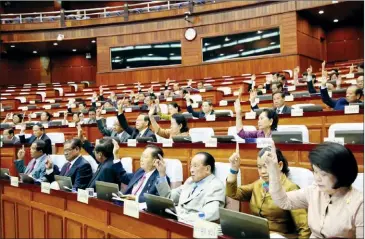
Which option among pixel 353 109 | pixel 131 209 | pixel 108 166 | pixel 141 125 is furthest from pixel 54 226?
pixel 353 109

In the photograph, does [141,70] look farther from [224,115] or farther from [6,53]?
[224,115]

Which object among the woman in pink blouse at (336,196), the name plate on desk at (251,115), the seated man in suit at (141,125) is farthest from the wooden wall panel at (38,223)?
the name plate on desk at (251,115)

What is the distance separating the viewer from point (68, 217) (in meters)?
2.12

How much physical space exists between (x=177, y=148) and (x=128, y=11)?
741 cm

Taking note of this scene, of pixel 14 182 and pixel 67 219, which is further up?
pixel 14 182

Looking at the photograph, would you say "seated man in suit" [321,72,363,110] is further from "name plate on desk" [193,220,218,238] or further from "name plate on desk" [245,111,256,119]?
"name plate on desk" [193,220,218,238]

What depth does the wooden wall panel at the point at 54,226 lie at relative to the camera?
2181mm

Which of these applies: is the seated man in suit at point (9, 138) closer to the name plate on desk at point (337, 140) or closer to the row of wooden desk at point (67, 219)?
the row of wooden desk at point (67, 219)

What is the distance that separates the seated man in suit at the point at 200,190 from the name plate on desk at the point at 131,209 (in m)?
0.31

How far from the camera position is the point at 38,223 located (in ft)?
7.81

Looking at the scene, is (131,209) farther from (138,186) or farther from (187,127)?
(187,127)

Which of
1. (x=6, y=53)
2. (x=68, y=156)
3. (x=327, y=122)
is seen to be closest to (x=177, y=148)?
(x=68, y=156)

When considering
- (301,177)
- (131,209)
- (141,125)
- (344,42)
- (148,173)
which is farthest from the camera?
(344,42)

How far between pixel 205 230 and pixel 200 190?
2.30 ft
